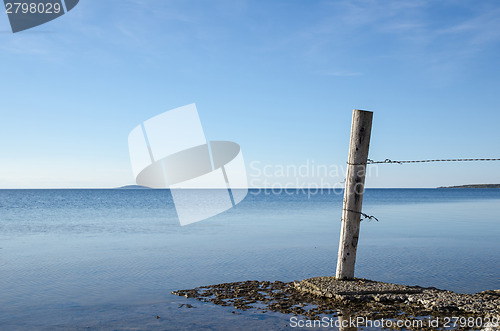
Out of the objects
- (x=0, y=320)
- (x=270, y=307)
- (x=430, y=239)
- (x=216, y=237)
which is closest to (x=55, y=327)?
(x=0, y=320)

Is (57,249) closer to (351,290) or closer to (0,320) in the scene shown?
(0,320)

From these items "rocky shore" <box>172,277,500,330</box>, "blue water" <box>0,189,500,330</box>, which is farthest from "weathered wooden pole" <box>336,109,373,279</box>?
"blue water" <box>0,189,500,330</box>

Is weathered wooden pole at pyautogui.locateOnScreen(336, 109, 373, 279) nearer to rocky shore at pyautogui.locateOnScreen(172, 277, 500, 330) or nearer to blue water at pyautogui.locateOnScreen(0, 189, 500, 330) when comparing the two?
rocky shore at pyautogui.locateOnScreen(172, 277, 500, 330)

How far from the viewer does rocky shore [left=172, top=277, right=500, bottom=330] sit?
6.85 m

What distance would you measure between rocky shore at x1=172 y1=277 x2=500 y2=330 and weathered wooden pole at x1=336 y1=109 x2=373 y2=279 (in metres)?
0.41

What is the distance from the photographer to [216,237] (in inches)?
747

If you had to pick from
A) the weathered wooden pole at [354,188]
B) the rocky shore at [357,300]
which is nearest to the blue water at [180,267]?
the rocky shore at [357,300]

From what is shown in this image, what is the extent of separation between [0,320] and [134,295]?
2421 millimetres

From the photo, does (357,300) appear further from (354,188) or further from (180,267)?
(180,267)

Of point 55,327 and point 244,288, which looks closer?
point 55,327

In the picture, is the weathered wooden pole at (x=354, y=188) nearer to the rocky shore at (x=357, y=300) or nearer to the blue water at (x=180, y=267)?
the rocky shore at (x=357, y=300)

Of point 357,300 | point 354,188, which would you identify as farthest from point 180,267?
point 357,300

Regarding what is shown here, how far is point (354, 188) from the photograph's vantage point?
882 cm

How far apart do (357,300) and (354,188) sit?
221 cm
